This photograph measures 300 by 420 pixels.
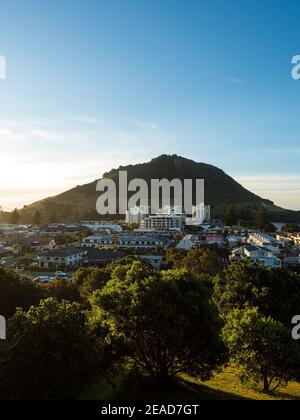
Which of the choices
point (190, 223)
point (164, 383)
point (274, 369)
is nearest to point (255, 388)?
point (274, 369)

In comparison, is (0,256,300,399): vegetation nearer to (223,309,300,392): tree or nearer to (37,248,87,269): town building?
(223,309,300,392): tree

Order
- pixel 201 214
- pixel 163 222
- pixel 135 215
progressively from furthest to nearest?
1. pixel 201 214
2. pixel 135 215
3. pixel 163 222

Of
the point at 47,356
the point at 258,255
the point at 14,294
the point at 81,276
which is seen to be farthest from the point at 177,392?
the point at 258,255

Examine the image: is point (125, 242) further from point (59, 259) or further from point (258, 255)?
point (258, 255)

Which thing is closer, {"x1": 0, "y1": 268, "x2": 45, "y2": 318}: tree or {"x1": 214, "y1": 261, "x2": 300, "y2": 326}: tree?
{"x1": 0, "y1": 268, "x2": 45, "y2": 318}: tree

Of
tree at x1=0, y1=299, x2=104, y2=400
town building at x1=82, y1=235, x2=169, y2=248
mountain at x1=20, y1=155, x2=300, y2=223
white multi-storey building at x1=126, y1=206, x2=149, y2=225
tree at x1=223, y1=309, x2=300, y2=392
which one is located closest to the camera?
tree at x1=0, y1=299, x2=104, y2=400

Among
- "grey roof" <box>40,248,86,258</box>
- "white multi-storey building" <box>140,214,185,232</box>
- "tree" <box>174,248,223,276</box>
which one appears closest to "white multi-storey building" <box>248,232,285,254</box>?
"tree" <box>174,248,223,276</box>

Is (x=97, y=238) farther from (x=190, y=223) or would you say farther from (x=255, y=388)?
(x=255, y=388)
